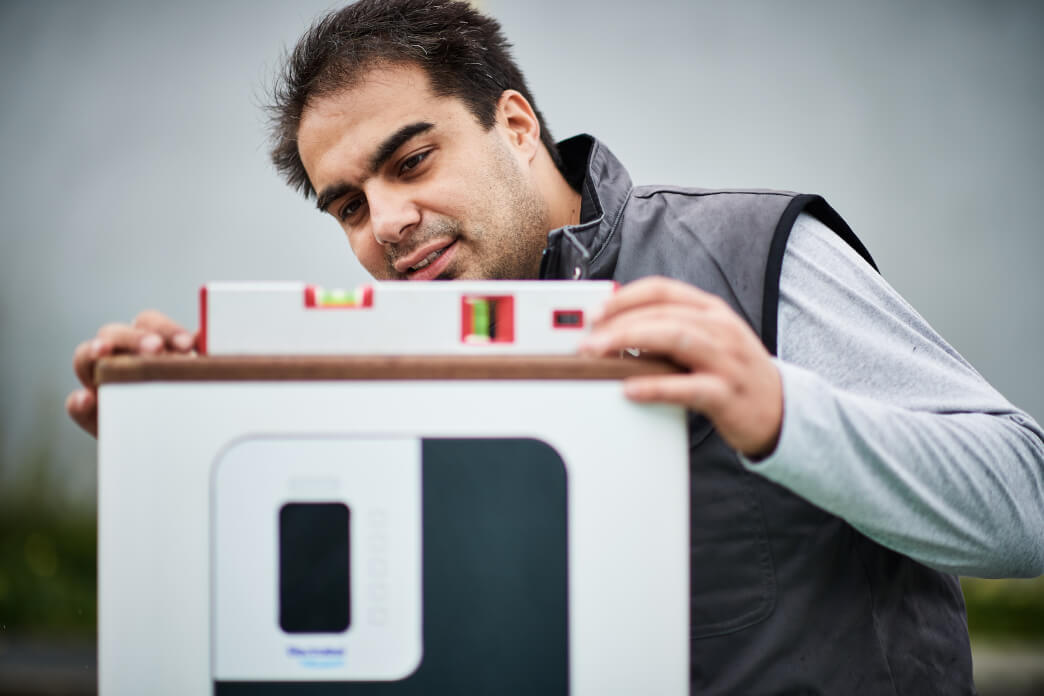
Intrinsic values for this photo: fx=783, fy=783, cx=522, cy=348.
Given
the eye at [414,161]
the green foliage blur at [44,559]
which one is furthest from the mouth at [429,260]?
the green foliage blur at [44,559]

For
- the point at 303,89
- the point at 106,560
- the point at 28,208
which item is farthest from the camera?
the point at 28,208

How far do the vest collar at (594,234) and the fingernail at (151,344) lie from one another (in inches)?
17.6

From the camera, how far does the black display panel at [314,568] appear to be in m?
0.59

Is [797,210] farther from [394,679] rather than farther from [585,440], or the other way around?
[394,679]

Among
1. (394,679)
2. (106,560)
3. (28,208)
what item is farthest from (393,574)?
(28,208)

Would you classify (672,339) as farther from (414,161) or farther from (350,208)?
(350,208)

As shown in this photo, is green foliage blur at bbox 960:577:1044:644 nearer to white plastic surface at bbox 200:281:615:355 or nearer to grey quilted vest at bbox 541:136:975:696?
grey quilted vest at bbox 541:136:975:696

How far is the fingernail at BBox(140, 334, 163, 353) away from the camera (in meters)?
0.62

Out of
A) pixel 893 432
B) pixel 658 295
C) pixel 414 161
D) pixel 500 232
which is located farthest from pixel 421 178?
pixel 893 432

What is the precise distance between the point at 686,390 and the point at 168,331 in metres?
Answer: 0.43

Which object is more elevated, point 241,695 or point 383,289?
point 383,289

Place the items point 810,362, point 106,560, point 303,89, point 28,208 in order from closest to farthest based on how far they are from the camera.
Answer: point 106,560, point 810,362, point 303,89, point 28,208

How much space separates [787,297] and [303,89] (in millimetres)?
789

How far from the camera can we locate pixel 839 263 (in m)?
0.86
